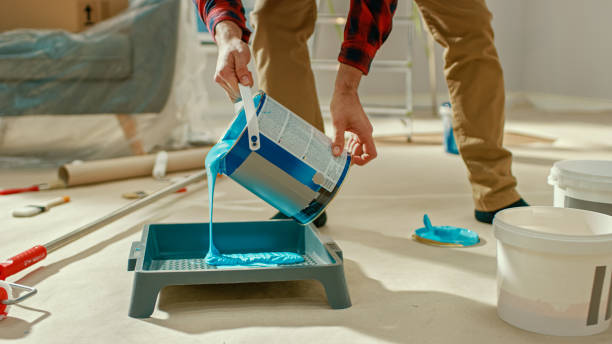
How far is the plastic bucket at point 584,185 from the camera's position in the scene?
0.96m

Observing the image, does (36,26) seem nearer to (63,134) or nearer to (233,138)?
(63,134)

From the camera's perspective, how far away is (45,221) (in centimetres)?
140

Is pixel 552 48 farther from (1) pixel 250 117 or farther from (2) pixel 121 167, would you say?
(1) pixel 250 117

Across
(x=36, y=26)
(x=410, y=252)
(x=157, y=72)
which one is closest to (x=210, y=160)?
(x=410, y=252)

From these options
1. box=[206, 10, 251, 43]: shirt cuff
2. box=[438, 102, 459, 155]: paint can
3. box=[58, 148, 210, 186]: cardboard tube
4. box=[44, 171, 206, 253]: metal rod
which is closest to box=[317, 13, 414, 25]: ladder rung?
box=[438, 102, 459, 155]: paint can

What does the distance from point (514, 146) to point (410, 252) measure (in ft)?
5.26

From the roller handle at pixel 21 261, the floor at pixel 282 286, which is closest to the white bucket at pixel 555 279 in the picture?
the floor at pixel 282 286

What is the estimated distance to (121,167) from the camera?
189 cm

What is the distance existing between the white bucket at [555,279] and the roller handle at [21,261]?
75cm

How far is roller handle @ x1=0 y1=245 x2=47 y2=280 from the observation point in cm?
91

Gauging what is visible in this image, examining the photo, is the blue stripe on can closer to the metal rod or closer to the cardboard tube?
the metal rod

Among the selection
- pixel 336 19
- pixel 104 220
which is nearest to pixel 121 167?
pixel 104 220

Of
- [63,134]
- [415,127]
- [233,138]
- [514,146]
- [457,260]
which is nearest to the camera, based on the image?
[233,138]

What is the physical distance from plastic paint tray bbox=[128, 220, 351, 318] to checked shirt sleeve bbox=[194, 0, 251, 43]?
35cm
